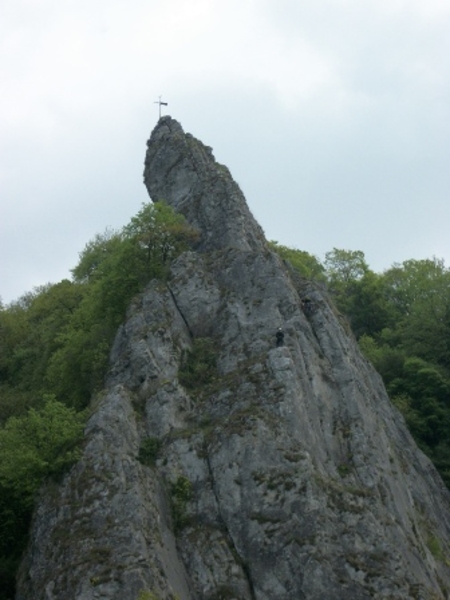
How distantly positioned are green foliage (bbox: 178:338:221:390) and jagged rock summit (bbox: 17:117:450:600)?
0.25ft

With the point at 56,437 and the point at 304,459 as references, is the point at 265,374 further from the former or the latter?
the point at 56,437

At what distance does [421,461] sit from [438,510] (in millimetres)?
3287

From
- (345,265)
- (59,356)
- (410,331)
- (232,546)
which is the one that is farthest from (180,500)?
(345,265)

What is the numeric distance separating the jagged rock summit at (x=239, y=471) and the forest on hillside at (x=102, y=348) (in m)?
1.96

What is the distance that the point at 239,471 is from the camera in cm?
2984

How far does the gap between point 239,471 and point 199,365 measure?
23.8 feet

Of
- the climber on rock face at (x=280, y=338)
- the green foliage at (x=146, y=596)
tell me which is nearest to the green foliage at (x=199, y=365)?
the climber on rock face at (x=280, y=338)

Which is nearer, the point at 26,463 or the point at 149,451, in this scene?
the point at 26,463

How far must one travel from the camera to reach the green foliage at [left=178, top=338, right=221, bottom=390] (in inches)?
1373

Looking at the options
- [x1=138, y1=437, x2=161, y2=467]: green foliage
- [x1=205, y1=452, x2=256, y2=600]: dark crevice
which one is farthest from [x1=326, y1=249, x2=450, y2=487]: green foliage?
[x1=138, y1=437, x2=161, y2=467]: green foliage

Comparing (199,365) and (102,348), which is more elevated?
(102,348)

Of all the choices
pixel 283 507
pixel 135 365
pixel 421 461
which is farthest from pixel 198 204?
pixel 283 507

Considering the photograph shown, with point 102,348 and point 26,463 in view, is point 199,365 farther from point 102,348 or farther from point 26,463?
point 26,463

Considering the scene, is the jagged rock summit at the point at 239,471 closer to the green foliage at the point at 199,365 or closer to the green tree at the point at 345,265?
the green foliage at the point at 199,365
